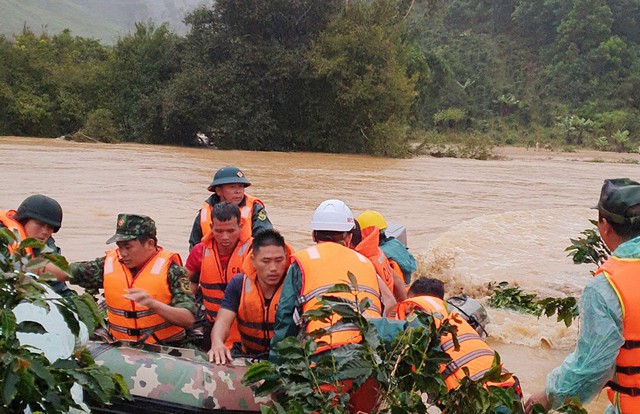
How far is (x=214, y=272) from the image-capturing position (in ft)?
15.3

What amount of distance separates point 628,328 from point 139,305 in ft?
8.44

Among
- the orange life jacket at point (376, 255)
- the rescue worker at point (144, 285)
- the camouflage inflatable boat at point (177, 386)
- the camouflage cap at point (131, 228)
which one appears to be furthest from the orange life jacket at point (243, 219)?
the camouflage inflatable boat at point (177, 386)

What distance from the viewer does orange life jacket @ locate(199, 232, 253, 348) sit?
4582mm

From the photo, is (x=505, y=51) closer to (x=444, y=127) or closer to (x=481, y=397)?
(x=444, y=127)

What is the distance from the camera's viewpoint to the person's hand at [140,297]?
149 inches

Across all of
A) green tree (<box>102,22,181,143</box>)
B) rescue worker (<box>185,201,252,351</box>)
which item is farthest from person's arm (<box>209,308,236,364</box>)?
green tree (<box>102,22,181,143</box>)

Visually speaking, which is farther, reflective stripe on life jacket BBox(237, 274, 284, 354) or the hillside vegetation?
the hillside vegetation

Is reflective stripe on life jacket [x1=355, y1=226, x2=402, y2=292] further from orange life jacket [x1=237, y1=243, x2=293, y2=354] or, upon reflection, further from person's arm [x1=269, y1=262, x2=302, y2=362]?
person's arm [x1=269, y1=262, x2=302, y2=362]

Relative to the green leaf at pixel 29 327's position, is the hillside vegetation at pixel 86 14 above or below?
above

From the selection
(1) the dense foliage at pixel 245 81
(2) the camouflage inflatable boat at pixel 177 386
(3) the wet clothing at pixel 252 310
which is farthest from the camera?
(1) the dense foliage at pixel 245 81

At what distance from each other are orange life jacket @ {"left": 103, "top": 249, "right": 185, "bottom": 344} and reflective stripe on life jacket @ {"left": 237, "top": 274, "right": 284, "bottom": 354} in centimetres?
43

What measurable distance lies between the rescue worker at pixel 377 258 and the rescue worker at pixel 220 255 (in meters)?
0.67

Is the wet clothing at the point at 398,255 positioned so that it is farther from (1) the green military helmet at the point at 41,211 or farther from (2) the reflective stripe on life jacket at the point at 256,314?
(1) the green military helmet at the point at 41,211

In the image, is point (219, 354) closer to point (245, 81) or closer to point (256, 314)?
point (256, 314)
